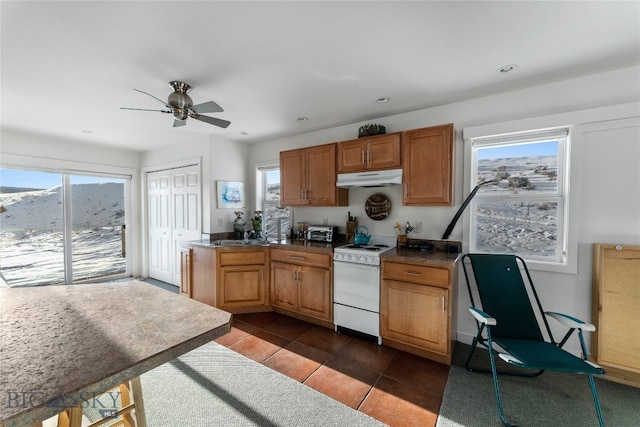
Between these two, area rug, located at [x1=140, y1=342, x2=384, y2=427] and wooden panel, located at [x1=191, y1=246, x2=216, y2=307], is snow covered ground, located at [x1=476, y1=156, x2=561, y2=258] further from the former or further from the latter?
wooden panel, located at [x1=191, y1=246, x2=216, y2=307]

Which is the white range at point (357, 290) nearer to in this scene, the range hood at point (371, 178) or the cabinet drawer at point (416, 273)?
the cabinet drawer at point (416, 273)

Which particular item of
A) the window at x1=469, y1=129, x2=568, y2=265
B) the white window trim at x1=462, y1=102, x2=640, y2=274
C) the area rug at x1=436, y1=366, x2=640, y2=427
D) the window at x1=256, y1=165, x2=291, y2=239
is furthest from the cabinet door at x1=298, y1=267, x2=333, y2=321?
the white window trim at x1=462, y1=102, x2=640, y2=274

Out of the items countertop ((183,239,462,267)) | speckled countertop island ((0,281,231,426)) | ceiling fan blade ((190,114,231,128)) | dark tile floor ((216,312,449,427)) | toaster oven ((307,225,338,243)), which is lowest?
dark tile floor ((216,312,449,427))

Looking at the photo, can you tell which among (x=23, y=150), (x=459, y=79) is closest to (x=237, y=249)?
(x=459, y=79)

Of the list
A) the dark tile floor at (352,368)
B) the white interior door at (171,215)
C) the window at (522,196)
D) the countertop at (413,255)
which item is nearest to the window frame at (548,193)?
the window at (522,196)

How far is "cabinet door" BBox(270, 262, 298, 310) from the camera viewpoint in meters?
3.12

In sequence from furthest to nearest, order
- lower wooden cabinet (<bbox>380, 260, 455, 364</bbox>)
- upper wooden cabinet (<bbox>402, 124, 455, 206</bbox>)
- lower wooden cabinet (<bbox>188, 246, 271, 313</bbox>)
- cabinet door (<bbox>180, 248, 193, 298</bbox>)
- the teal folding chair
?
cabinet door (<bbox>180, 248, 193, 298</bbox>)
lower wooden cabinet (<bbox>188, 246, 271, 313</bbox>)
upper wooden cabinet (<bbox>402, 124, 455, 206</bbox>)
lower wooden cabinet (<bbox>380, 260, 455, 364</bbox>)
the teal folding chair

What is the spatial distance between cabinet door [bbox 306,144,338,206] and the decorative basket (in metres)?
0.37

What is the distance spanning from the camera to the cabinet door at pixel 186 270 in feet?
11.6

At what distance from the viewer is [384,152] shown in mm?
2828

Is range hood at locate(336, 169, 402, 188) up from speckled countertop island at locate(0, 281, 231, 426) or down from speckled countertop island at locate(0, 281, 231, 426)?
up

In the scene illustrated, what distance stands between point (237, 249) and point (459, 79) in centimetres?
294

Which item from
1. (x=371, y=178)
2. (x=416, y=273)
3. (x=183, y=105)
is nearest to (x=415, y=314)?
(x=416, y=273)

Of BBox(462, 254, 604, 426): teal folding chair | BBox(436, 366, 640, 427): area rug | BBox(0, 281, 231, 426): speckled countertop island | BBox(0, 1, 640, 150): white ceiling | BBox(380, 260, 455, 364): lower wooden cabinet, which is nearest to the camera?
BBox(0, 281, 231, 426): speckled countertop island
